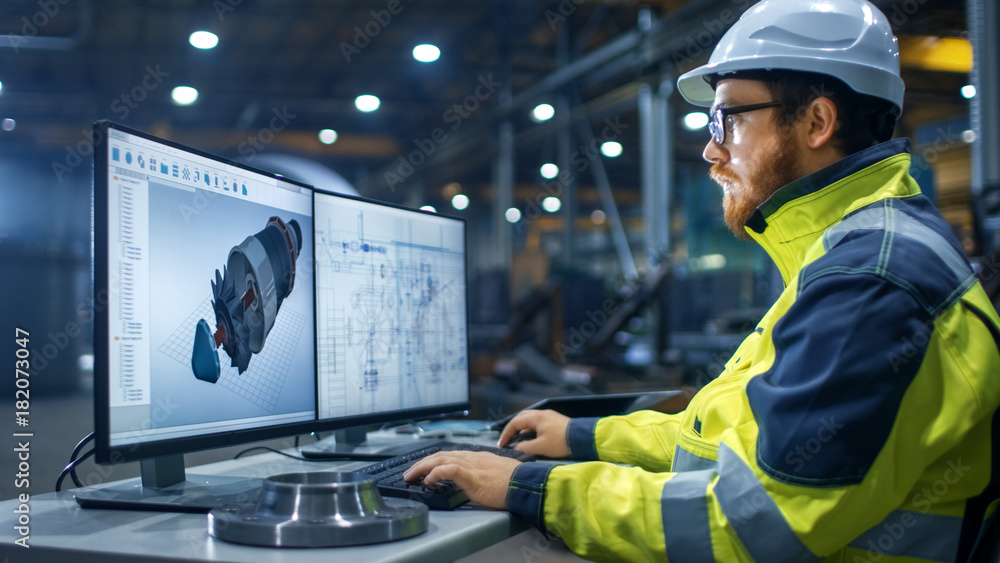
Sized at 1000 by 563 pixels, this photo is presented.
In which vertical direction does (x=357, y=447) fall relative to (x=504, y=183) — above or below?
below

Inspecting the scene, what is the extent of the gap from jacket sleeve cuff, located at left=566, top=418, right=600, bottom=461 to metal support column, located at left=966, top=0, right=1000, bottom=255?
2.87m

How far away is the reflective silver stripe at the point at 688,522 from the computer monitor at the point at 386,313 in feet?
2.23

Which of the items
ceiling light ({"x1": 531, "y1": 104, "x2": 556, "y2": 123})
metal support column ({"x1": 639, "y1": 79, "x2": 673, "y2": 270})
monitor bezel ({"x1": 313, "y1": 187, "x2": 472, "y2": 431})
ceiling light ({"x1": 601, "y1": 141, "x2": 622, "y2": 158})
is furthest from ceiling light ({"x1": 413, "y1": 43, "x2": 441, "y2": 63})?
monitor bezel ({"x1": 313, "y1": 187, "x2": 472, "y2": 431})

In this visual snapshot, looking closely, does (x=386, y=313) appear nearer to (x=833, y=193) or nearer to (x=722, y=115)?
(x=722, y=115)

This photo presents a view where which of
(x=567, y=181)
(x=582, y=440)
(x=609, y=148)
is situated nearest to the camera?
(x=582, y=440)

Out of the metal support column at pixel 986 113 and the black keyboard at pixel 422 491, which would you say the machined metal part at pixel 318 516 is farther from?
the metal support column at pixel 986 113

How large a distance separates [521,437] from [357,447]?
1.17ft

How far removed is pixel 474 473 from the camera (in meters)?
1.04

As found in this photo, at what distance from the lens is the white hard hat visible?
117 centimetres

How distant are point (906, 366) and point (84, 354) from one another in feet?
36.4

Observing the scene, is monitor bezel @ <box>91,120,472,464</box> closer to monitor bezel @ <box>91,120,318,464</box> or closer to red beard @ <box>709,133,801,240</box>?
monitor bezel @ <box>91,120,318,464</box>

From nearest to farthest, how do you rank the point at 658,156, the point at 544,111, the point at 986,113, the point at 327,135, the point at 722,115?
the point at 722,115 → the point at 986,113 → the point at 658,156 → the point at 544,111 → the point at 327,135

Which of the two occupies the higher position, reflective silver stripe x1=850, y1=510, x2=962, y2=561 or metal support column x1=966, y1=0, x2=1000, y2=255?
metal support column x1=966, y1=0, x2=1000, y2=255

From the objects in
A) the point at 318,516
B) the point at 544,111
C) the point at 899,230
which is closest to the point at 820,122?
the point at 899,230
